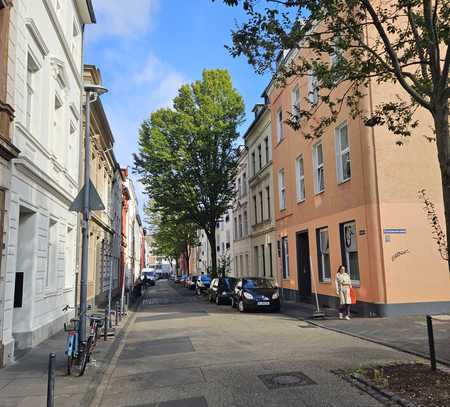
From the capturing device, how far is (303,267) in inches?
887

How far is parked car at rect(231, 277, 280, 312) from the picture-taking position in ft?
62.2

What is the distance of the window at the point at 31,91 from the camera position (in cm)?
1124

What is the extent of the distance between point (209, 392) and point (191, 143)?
2475 cm

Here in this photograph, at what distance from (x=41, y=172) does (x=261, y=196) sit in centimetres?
2113

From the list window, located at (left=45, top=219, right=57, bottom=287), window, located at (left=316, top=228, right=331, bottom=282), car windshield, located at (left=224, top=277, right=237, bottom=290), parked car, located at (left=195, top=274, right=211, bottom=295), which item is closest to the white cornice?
window, located at (left=45, top=219, right=57, bottom=287)

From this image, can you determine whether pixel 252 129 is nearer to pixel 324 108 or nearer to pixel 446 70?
pixel 324 108

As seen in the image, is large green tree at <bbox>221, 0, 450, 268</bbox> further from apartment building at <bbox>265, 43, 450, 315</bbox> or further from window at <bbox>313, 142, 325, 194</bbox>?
window at <bbox>313, 142, 325, 194</bbox>

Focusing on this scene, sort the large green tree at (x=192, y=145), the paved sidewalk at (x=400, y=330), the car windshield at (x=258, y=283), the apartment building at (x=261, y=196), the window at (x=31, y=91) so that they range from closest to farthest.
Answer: the paved sidewalk at (x=400, y=330) → the window at (x=31, y=91) → the car windshield at (x=258, y=283) → the apartment building at (x=261, y=196) → the large green tree at (x=192, y=145)

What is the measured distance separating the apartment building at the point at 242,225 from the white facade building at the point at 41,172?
1942 centimetres

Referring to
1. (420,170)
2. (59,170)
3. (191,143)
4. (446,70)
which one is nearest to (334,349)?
(446,70)

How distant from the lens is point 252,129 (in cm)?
3294

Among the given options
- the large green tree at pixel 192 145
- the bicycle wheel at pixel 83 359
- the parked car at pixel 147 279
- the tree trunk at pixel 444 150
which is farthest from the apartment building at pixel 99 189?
the parked car at pixel 147 279

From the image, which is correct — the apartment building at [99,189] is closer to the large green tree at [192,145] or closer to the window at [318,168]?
the large green tree at [192,145]

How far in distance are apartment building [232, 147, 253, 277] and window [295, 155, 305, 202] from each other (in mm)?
11144
